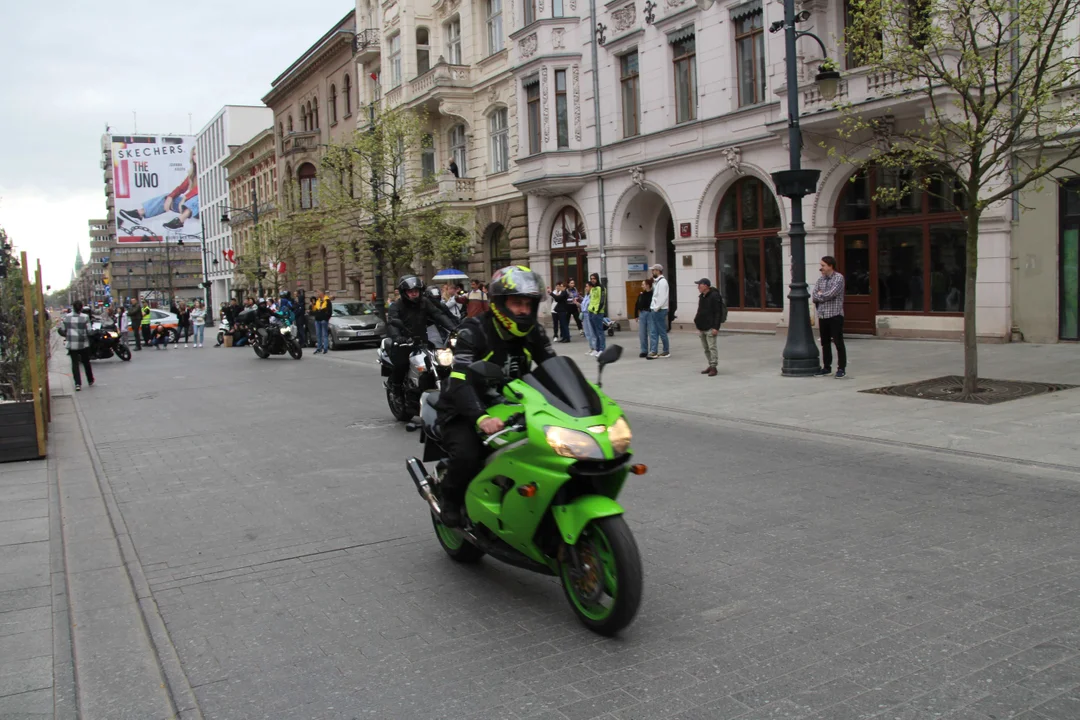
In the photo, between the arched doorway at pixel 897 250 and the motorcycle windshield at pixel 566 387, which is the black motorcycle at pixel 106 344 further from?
the motorcycle windshield at pixel 566 387

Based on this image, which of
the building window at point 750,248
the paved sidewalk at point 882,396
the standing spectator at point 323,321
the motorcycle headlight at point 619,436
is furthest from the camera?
the standing spectator at point 323,321

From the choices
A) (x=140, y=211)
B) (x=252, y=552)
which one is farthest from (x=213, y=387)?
(x=140, y=211)

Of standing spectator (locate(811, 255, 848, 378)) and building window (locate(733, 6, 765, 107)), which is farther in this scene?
Result: building window (locate(733, 6, 765, 107))

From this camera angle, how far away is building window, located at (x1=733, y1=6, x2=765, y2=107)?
70.4 feet

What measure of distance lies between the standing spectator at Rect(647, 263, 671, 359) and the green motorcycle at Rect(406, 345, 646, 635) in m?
12.9

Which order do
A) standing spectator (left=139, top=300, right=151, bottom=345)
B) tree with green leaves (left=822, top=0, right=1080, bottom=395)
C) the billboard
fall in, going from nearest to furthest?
tree with green leaves (left=822, top=0, right=1080, bottom=395) < standing spectator (left=139, top=300, right=151, bottom=345) < the billboard

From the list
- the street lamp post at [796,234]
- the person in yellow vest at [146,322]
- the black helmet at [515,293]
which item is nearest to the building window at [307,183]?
the person in yellow vest at [146,322]

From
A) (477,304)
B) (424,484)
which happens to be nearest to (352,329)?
(477,304)

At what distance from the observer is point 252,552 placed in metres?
5.86

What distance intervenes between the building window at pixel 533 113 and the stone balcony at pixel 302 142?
23.4 metres

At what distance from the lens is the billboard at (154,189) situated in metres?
76.8

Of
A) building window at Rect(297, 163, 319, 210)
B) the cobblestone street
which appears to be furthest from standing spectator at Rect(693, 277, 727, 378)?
building window at Rect(297, 163, 319, 210)

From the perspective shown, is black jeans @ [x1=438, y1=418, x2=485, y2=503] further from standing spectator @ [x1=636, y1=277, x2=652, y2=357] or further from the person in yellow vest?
the person in yellow vest

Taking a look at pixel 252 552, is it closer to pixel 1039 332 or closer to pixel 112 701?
pixel 112 701
